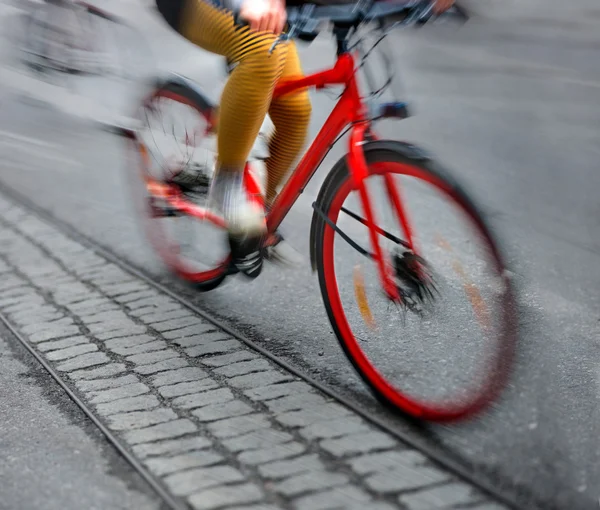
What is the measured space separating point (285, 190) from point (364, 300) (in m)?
0.62

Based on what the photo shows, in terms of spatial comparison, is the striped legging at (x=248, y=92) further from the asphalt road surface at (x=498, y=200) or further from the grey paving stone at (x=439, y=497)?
the grey paving stone at (x=439, y=497)

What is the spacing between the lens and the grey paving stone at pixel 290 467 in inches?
123

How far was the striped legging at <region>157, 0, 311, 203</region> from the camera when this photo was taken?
11.4 ft

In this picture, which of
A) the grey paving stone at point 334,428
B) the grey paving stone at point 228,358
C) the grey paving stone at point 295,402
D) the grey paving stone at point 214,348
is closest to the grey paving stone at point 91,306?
the grey paving stone at point 214,348

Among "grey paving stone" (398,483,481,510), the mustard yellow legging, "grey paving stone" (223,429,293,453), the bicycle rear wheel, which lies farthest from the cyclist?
"grey paving stone" (398,483,481,510)

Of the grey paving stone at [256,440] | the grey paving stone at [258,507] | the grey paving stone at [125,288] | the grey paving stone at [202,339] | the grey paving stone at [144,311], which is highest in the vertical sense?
the grey paving stone at [258,507]

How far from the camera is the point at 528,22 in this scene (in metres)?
12.1

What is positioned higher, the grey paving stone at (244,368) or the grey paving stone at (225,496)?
the grey paving stone at (225,496)

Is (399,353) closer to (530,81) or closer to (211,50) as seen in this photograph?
(211,50)

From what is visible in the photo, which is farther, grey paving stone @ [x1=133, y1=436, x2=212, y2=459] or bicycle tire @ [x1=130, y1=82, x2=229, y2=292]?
bicycle tire @ [x1=130, y1=82, x2=229, y2=292]

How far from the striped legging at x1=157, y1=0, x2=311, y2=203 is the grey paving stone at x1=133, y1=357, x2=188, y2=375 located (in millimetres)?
761

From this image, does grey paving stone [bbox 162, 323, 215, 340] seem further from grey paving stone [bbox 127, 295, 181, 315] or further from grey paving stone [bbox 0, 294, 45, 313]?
grey paving stone [bbox 0, 294, 45, 313]

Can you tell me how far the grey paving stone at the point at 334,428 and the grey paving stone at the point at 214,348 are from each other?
2.61ft

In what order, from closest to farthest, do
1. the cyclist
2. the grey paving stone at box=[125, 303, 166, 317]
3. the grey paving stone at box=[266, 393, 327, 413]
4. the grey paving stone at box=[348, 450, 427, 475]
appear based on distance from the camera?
the grey paving stone at box=[348, 450, 427, 475] < the cyclist < the grey paving stone at box=[266, 393, 327, 413] < the grey paving stone at box=[125, 303, 166, 317]
